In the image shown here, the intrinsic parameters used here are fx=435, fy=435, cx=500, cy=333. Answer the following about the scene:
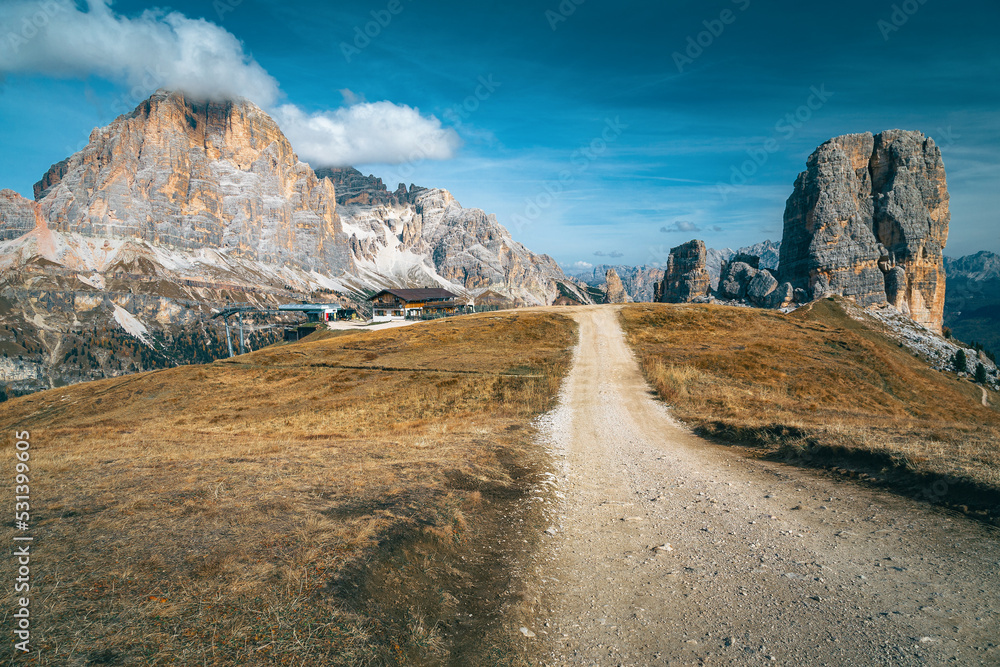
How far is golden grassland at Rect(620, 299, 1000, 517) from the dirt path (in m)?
1.53

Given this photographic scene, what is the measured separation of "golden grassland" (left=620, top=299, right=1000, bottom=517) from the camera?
1212 cm

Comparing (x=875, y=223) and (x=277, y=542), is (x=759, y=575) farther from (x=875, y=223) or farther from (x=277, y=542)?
(x=875, y=223)

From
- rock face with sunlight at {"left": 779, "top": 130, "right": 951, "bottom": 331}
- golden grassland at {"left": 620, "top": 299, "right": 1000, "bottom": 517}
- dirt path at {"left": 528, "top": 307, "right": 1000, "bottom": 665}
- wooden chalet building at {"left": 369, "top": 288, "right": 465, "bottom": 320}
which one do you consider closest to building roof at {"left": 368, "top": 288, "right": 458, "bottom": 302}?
wooden chalet building at {"left": 369, "top": 288, "right": 465, "bottom": 320}

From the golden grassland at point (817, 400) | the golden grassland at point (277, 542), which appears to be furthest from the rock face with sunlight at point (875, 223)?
the golden grassland at point (277, 542)

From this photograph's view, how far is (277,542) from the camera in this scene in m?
8.28

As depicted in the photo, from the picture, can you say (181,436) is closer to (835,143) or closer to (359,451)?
(359,451)

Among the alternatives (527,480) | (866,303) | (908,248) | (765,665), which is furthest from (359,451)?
(908,248)

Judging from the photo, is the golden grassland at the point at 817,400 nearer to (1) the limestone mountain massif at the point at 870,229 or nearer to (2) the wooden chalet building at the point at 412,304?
(2) the wooden chalet building at the point at 412,304

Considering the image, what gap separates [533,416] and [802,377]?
24241 millimetres

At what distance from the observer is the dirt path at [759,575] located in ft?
21.5

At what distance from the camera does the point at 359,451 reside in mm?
16656

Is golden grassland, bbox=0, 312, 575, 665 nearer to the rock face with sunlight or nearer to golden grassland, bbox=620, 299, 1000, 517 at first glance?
golden grassland, bbox=620, 299, 1000, 517

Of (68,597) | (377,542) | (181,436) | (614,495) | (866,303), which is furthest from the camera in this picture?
(866,303)

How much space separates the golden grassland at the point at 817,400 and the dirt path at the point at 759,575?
5.03 feet
